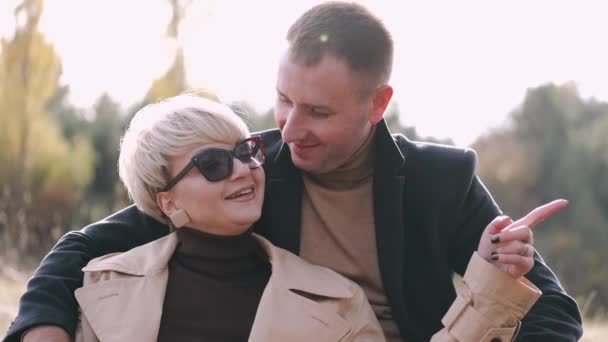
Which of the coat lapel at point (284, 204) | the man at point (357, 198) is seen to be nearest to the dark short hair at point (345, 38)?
the man at point (357, 198)

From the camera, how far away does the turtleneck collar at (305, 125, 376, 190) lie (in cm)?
332

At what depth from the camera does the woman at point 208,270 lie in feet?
9.82

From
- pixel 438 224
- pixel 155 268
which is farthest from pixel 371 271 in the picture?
pixel 155 268

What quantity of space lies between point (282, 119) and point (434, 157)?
62 centimetres

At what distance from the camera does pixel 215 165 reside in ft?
9.81

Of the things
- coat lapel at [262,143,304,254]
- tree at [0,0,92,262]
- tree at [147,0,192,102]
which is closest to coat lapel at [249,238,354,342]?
coat lapel at [262,143,304,254]

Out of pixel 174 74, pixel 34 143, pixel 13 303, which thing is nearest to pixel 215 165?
pixel 13 303

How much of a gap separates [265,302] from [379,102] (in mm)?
919

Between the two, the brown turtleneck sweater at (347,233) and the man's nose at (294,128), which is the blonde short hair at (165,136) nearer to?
the man's nose at (294,128)

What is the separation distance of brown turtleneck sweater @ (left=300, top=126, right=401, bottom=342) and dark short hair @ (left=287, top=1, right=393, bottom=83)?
33cm

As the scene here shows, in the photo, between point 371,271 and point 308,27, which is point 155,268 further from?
point 308,27

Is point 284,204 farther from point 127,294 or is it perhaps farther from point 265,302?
point 127,294

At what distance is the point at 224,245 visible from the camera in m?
3.07

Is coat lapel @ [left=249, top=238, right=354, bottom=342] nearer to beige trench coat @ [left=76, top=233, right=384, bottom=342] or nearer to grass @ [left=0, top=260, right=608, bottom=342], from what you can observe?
beige trench coat @ [left=76, top=233, right=384, bottom=342]
